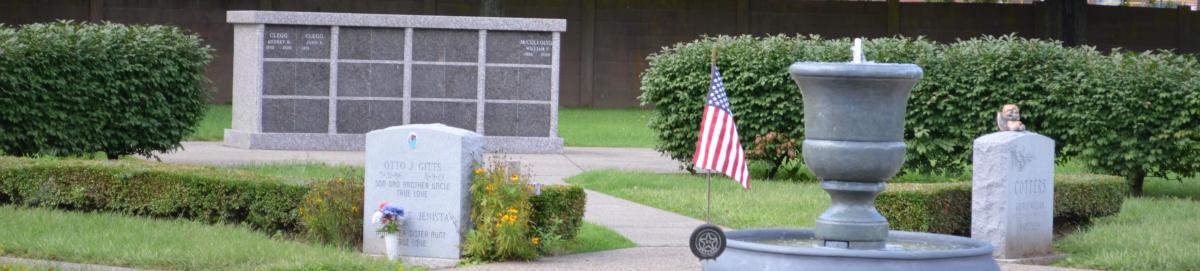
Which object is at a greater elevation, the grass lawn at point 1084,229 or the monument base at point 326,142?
the monument base at point 326,142

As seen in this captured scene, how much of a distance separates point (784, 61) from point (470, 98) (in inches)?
227

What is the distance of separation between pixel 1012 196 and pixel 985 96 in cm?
559

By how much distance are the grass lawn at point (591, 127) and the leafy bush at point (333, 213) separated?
10.3 meters

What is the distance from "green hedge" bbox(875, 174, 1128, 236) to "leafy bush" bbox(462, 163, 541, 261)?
309 cm

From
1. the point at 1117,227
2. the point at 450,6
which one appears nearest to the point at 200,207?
the point at 1117,227

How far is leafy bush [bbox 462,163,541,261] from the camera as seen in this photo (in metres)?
11.0

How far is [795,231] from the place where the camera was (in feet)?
32.7

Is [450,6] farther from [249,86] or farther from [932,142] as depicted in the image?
[932,142]

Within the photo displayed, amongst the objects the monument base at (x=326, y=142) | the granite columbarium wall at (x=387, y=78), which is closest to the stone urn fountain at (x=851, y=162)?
the monument base at (x=326, y=142)

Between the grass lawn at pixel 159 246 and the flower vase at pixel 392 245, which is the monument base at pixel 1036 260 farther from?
the grass lawn at pixel 159 246

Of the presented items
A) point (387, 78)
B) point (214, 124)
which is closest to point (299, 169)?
point (387, 78)

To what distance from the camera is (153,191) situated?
12820 mm

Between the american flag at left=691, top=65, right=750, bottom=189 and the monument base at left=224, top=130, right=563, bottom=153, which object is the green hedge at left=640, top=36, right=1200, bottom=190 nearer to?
the monument base at left=224, top=130, right=563, bottom=153

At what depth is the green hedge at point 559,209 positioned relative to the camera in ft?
38.1
